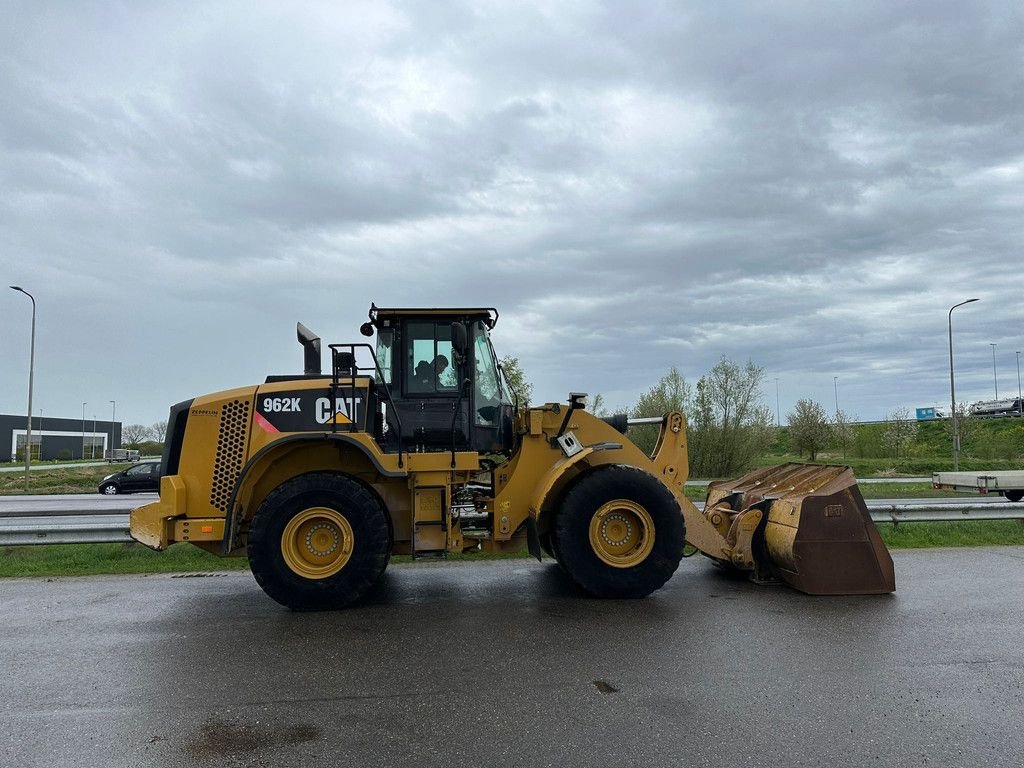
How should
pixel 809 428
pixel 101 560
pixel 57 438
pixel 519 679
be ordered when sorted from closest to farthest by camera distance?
pixel 519 679, pixel 101 560, pixel 809 428, pixel 57 438

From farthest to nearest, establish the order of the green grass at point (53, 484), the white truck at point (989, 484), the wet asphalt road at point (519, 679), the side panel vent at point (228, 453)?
the green grass at point (53, 484)
the white truck at point (989, 484)
the side panel vent at point (228, 453)
the wet asphalt road at point (519, 679)

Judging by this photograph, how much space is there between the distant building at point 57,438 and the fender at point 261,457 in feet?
215

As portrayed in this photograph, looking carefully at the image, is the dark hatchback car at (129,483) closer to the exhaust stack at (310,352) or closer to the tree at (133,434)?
the exhaust stack at (310,352)

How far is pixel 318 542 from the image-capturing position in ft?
22.0

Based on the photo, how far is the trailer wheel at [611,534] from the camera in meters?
6.82

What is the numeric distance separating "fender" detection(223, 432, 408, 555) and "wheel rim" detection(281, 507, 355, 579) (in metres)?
0.53

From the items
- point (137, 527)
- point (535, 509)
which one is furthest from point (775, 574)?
point (137, 527)

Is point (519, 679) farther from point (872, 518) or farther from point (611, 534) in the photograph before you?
point (872, 518)

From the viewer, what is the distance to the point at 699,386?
2991cm

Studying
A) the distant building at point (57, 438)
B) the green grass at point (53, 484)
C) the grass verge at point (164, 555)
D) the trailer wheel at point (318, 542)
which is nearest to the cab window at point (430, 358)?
the trailer wheel at point (318, 542)

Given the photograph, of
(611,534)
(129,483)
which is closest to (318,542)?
(611,534)

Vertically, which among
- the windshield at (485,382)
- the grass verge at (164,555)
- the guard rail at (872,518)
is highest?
the windshield at (485,382)

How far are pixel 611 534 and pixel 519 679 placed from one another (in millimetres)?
2604

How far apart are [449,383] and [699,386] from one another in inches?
951
